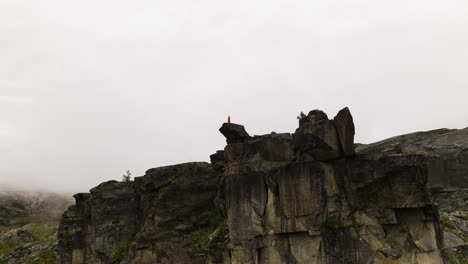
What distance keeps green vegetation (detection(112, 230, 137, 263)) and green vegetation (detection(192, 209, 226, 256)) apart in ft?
31.6

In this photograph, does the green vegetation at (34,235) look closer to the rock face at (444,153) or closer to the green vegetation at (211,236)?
the green vegetation at (211,236)

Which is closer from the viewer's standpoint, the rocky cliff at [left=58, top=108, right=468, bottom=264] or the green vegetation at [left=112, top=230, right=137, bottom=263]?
the rocky cliff at [left=58, top=108, right=468, bottom=264]

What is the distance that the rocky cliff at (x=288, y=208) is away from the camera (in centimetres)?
2772

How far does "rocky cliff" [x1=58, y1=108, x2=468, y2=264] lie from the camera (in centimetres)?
2772

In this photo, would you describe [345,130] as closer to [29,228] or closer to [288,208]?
[288,208]

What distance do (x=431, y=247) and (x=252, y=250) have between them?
46.3ft

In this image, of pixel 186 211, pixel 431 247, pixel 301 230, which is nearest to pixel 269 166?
pixel 301 230

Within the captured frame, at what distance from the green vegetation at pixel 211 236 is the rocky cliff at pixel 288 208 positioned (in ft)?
0.34

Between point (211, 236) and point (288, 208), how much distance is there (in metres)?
9.72

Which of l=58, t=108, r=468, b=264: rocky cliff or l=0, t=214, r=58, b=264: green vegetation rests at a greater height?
l=58, t=108, r=468, b=264: rocky cliff

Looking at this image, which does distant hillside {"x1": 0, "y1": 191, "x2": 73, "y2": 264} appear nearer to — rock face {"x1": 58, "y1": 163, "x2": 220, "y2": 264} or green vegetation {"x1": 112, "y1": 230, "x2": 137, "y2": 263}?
rock face {"x1": 58, "y1": 163, "x2": 220, "y2": 264}

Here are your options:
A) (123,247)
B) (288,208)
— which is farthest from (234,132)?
(123,247)

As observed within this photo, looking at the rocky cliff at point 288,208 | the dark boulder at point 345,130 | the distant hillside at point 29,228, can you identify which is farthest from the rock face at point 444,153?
the distant hillside at point 29,228

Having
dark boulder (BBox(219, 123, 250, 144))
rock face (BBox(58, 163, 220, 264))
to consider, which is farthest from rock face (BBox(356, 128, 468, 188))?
rock face (BBox(58, 163, 220, 264))
